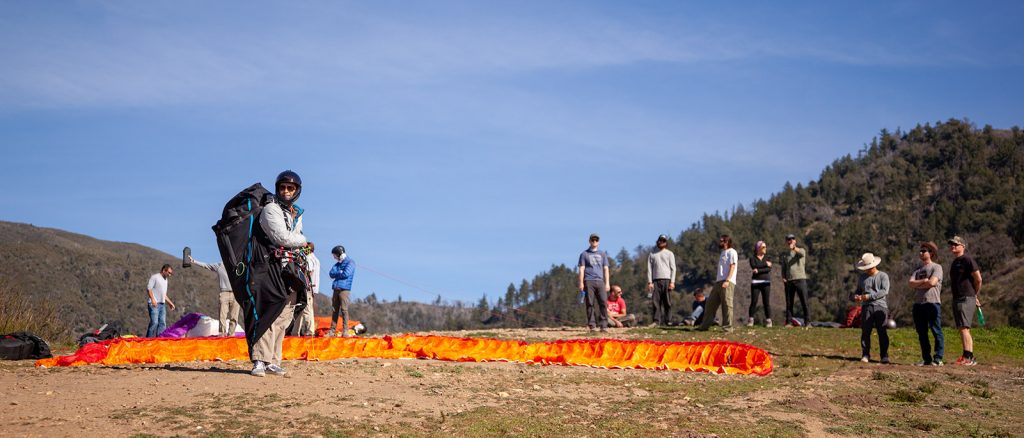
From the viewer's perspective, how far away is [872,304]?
1530cm

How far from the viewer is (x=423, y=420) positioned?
350 inches

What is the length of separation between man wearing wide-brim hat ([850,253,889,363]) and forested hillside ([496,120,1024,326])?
39377 millimetres

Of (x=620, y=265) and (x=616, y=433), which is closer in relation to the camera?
(x=616, y=433)

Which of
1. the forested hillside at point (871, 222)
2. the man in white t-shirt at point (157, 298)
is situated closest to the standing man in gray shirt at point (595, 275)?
the man in white t-shirt at point (157, 298)

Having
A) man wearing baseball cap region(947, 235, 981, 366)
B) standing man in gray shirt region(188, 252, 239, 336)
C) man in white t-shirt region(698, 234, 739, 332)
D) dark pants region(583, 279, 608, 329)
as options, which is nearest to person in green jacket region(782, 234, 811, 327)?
man in white t-shirt region(698, 234, 739, 332)

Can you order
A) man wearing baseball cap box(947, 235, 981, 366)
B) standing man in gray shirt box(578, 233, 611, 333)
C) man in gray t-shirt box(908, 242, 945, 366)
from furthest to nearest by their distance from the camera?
standing man in gray shirt box(578, 233, 611, 333)
man in gray t-shirt box(908, 242, 945, 366)
man wearing baseball cap box(947, 235, 981, 366)

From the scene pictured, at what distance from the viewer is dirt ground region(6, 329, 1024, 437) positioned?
8.40 meters

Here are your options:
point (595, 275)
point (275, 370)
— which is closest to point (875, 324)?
point (595, 275)

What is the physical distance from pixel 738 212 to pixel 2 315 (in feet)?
380

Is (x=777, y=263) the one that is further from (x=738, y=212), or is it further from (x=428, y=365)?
(x=428, y=365)

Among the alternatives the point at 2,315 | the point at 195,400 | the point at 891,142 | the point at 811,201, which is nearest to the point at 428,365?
the point at 195,400

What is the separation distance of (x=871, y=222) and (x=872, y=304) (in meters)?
86.2

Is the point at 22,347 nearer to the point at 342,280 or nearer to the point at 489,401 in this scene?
the point at 342,280

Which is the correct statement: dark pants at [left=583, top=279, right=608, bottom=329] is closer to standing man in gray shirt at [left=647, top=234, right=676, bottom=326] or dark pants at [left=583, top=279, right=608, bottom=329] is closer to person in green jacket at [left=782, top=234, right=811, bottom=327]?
standing man in gray shirt at [left=647, top=234, right=676, bottom=326]
